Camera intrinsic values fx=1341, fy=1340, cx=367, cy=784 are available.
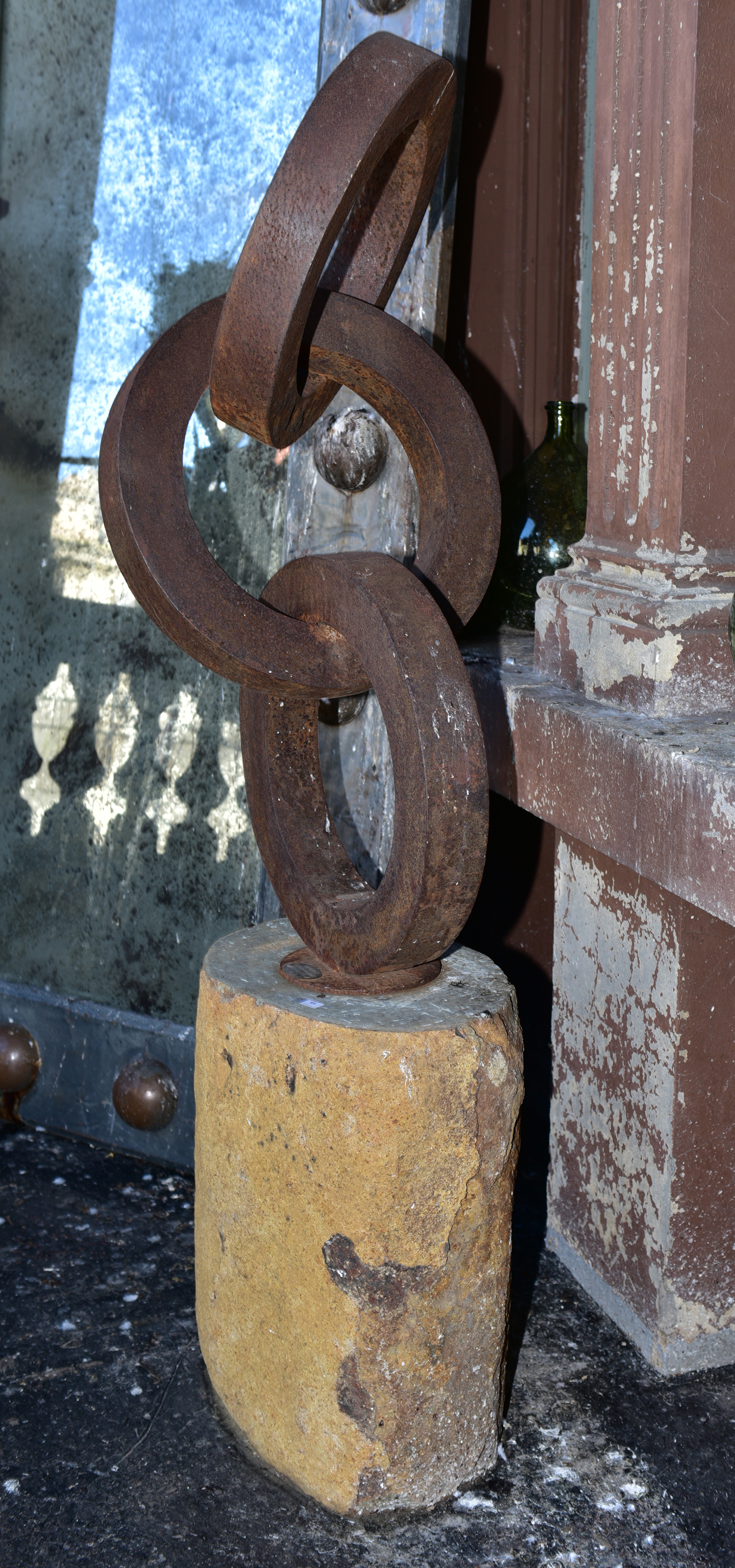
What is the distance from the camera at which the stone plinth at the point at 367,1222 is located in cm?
162

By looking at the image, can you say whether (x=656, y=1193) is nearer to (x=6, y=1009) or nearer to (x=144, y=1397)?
(x=144, y=1397)

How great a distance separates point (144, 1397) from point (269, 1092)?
57 centimetres

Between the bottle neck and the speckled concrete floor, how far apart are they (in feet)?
4.75

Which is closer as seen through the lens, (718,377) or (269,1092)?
(269,1092)

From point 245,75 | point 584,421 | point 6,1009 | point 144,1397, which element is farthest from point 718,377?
point 6,1009

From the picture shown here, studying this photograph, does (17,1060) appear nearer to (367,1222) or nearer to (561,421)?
(367,1222)

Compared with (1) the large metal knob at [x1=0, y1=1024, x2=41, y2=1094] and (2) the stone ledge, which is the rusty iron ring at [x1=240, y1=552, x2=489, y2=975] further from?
(1) the large metal knob at [x1=0, y1=1024, x2=41, y2=1094]

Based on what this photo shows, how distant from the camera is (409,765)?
164 centimetres

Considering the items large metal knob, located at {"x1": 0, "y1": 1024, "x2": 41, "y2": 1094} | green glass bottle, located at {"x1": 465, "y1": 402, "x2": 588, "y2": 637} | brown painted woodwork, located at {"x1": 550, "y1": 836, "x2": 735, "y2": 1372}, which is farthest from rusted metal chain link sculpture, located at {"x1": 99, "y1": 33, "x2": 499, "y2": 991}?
large metal knob, located at {"x1": 0, "y1": 1024, "x2": 41, "y2": 1094}

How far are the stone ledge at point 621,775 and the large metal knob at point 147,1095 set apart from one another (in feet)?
2.90

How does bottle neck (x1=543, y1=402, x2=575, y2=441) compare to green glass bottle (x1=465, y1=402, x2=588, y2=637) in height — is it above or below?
above

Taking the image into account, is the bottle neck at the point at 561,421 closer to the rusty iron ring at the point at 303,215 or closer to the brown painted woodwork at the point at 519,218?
the brown painted woodwork at the point at 519,218

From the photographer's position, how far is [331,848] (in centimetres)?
195

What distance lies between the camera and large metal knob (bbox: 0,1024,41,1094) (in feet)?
8.79
